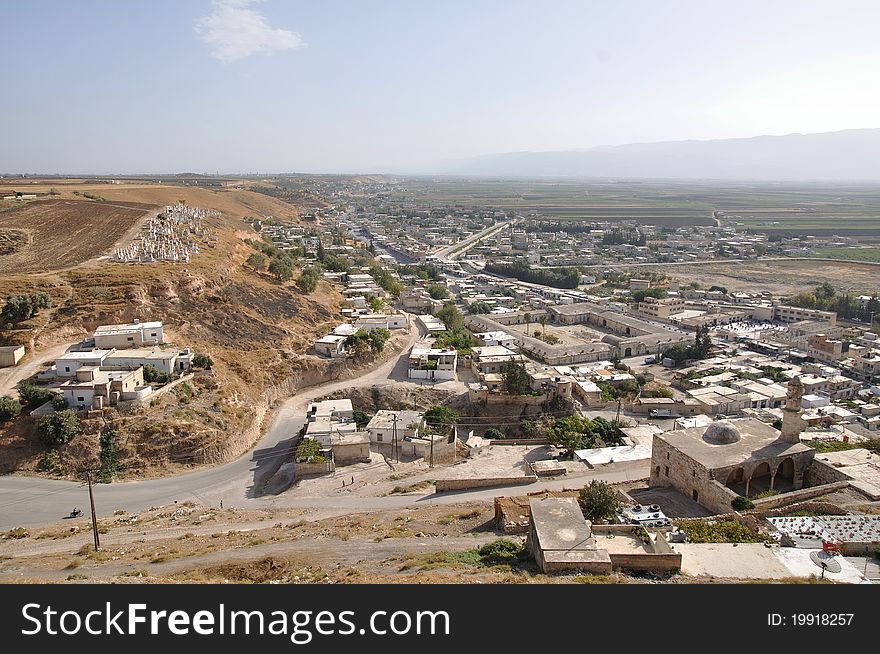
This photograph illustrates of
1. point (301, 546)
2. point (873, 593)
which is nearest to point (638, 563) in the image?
point (873, 593)

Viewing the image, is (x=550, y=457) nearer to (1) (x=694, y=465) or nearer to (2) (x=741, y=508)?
(1) (x=694, y=465)

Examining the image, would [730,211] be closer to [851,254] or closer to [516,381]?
[851,254]

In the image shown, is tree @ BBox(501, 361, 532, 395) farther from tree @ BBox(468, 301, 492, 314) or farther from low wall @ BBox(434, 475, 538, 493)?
tree @ BBox(468, 301, 492, 314)

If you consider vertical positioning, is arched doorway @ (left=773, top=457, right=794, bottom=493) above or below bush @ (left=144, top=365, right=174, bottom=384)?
below

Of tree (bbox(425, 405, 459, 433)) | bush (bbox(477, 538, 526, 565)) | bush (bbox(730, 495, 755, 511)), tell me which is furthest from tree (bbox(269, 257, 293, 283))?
bush (bbox(730, 495, 755, 511))

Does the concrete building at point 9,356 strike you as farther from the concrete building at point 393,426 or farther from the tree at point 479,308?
the tree at point 479,308

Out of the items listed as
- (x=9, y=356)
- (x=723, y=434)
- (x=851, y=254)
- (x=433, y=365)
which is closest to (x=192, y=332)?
(x=9, y=356)
